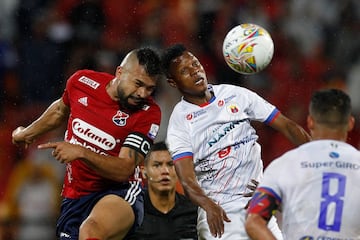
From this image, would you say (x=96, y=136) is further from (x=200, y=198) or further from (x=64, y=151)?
(x=200, y=198)

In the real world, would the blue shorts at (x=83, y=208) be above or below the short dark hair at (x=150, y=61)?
below

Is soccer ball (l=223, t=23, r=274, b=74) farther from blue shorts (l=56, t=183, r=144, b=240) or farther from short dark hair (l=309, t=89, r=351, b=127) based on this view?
short dark hair (l=309, t=89, r=351, b=127)

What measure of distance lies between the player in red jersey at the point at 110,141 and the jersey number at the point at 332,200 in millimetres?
1954

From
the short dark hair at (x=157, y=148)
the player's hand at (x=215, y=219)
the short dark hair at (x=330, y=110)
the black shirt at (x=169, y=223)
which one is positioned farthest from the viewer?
the short dark hair at (x=157, y=148)

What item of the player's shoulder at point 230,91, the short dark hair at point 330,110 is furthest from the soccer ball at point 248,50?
the short dark hair at point 330,110

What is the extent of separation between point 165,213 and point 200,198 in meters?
1.83

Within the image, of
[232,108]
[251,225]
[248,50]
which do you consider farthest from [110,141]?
[251,225]

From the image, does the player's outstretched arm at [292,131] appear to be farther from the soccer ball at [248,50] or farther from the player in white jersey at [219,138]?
the soccer ball at [248,50]

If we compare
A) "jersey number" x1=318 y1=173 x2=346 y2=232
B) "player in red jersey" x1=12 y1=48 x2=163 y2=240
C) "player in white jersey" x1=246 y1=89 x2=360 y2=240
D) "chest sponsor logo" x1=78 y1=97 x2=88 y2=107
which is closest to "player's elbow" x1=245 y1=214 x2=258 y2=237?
"player in white jersey" x1=246 y1=89 x2=360 y2=240

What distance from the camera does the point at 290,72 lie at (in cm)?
1124

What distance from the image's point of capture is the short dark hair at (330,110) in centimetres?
452

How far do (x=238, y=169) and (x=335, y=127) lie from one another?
1984 mm

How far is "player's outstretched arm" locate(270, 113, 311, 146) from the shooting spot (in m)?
6.29

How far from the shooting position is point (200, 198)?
241 inches
